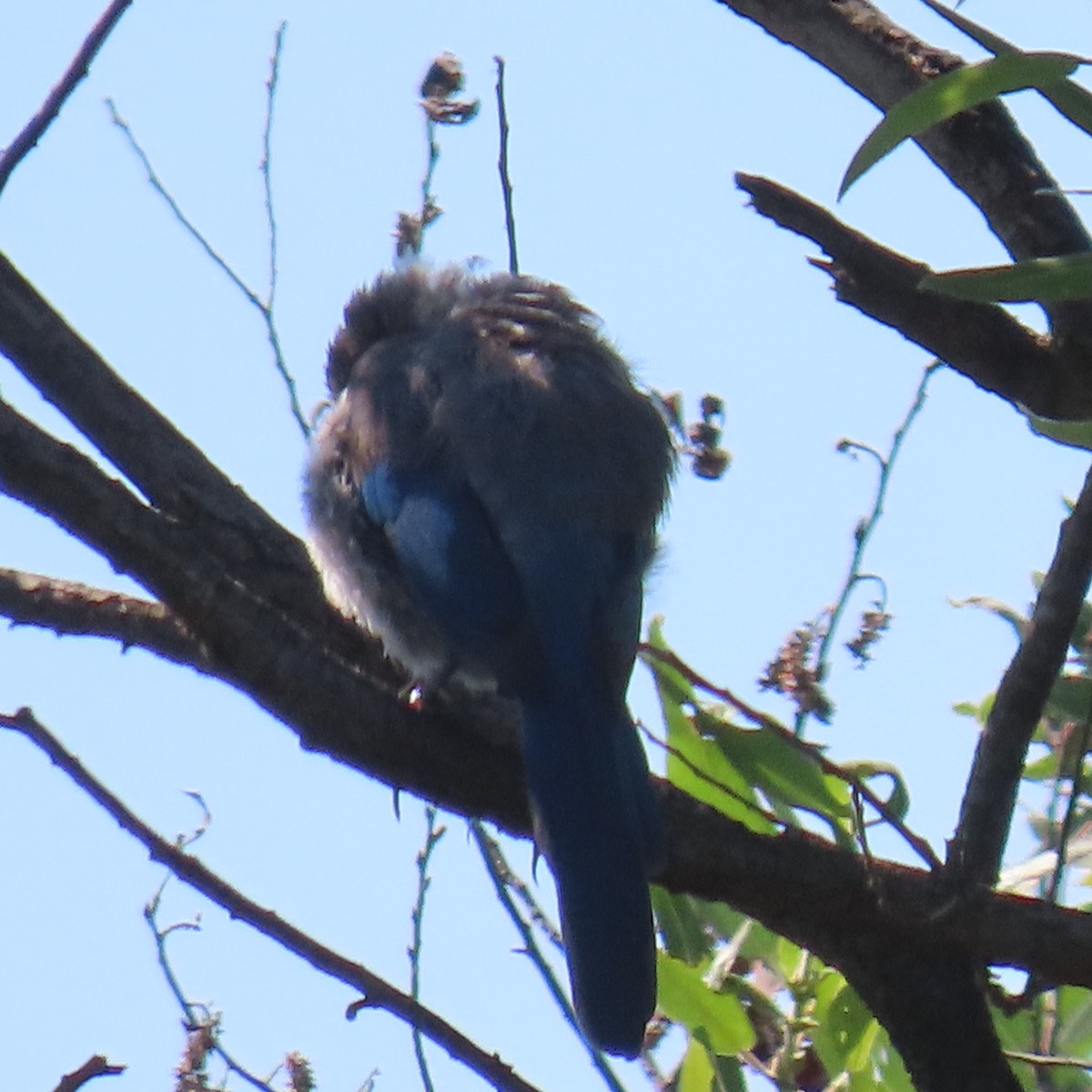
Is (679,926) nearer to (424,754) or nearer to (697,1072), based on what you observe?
(697,1072)

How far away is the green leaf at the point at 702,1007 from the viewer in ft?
7.95

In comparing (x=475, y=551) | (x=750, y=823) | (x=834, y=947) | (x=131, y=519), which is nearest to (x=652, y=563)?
(x=475, y=551)

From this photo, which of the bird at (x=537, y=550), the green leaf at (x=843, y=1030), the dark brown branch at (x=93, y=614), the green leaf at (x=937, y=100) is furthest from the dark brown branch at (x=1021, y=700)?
the dark brown branch at (x=93, y=614)

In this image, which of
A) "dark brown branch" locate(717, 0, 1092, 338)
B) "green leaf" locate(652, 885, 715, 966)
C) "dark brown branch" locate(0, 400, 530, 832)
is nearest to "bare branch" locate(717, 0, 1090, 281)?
"dark brown branch" locate(717, 0, 1092, 338)

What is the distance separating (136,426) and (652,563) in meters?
1.05

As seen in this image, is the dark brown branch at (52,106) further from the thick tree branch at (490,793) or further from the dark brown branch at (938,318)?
the dark brown branch at (938,318)

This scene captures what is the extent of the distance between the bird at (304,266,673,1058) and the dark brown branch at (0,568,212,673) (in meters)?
0.44

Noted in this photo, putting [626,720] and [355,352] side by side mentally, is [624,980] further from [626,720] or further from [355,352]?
[355,352]

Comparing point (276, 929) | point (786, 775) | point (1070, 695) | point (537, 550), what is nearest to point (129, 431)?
point (537, 550)

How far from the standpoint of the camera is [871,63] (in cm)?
312

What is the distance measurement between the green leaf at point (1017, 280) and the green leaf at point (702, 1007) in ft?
3.16

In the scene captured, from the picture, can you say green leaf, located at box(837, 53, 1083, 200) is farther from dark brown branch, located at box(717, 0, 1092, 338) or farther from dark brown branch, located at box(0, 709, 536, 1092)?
dark brown branch, located at box(0, 709, 536, 1092)

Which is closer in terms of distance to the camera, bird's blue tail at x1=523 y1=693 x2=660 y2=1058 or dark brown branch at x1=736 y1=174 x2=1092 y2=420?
bird's blue tail at x1=523 y1=693 x2=660 y2=1058

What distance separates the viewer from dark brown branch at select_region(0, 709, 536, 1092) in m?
1.72
